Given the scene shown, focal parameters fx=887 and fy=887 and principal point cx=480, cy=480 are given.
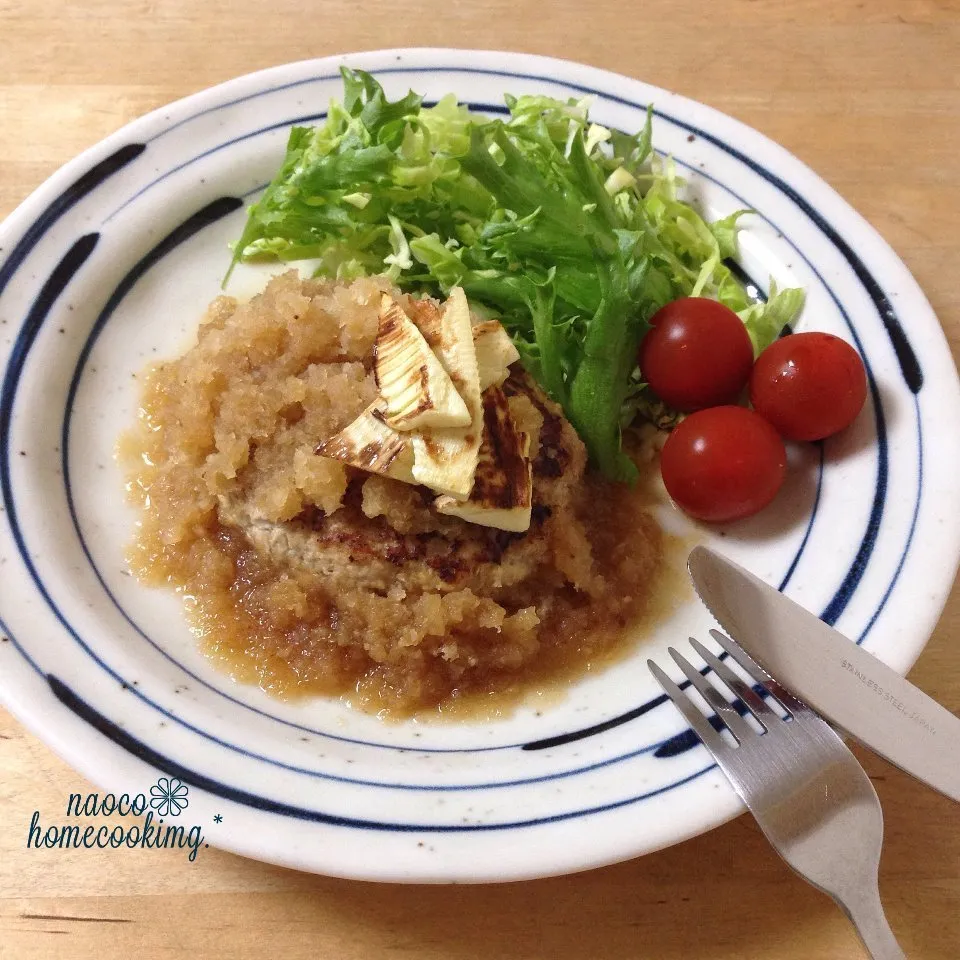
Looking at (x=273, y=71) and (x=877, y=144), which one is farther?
(x=877, y=144)

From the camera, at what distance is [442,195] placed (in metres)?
3.11

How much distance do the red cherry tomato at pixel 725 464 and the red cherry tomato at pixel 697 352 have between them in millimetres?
119

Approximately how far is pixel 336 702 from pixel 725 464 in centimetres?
128

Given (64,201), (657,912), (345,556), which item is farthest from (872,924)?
(64,201)

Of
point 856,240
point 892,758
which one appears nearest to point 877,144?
point 856,240

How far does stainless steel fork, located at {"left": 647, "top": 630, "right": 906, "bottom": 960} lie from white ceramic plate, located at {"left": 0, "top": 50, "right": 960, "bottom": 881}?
72 millimetres

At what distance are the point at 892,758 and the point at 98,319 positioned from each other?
2.69 metres

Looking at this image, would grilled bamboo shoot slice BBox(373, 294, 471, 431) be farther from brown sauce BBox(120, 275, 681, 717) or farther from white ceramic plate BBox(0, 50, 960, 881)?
white ceramic plate BBox(0, 50, 960, 881)

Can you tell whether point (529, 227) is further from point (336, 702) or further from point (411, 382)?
point (336, 702)

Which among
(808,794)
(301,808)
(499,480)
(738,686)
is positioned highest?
(499,480)

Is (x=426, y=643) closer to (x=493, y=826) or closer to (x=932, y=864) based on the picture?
(x=493, y=826)

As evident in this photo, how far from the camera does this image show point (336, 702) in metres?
2.38

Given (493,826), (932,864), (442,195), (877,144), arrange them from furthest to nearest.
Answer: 1. (877,144)
2. (442,195)
3. (932,864)
4. (493,826)

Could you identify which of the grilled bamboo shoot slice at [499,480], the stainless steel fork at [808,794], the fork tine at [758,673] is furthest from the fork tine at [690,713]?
the grilled bamboo shoot slice at [499,480]
